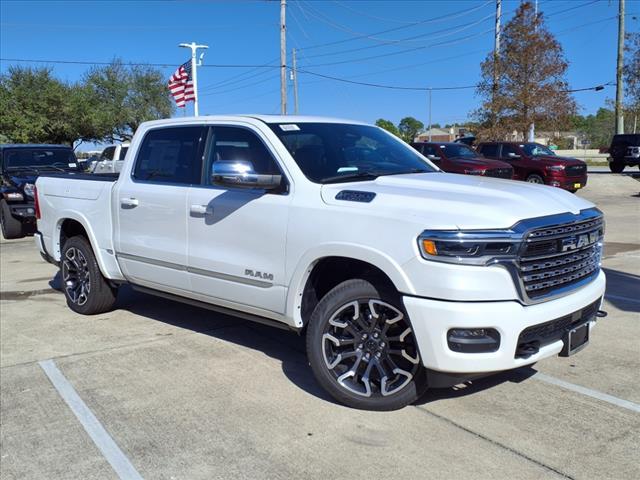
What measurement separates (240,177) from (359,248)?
1015 mm

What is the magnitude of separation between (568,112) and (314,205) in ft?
92.8

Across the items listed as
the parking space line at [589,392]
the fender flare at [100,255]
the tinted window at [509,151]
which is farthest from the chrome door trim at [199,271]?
the tinted window at [509,151]

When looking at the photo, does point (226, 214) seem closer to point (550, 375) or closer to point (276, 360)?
point (276, 360)

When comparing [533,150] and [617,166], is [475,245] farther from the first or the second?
[617,166]

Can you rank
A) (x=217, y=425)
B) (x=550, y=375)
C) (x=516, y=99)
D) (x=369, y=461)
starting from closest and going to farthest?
(x=369, y=461)
(x=217, y=425)
(x=550, y=375)
(x=516, y=99)

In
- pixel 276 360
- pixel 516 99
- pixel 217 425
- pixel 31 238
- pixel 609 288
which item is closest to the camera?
pixel 217 425

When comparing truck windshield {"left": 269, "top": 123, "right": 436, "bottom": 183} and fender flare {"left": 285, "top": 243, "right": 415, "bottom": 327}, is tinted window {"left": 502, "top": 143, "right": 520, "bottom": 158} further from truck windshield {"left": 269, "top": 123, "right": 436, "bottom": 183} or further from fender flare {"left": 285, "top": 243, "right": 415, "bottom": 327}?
fender flare {"left": 285, "top": 243, "right": 415, "bottom": 327}

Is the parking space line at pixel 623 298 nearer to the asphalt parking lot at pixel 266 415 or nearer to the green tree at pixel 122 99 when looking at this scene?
the asphalt parking lot at pixel 266 415

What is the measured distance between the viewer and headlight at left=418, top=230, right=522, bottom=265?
11.1 ft

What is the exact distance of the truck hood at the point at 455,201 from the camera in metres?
3.49

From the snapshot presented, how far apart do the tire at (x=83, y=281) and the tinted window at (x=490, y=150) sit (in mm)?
16451

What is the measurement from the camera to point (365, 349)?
3930 mm

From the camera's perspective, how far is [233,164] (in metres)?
4.21

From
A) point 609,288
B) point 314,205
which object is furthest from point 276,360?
point 609,288
